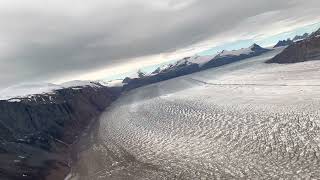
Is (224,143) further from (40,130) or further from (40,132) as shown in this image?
(40,130)

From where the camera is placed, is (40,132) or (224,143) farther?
(40,132)

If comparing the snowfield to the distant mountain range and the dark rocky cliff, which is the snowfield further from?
the distant mountain range

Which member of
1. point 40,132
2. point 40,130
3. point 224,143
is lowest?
point 224,143

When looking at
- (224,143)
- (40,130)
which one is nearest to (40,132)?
(40,130)

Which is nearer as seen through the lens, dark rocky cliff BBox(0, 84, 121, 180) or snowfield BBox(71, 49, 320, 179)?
snowfield BBox(71, 49, 320, 179)

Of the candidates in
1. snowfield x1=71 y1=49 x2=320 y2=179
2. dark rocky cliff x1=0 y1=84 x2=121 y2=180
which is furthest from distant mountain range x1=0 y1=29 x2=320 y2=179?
snowfield x1=71 y1=49 x2=320 y2=179

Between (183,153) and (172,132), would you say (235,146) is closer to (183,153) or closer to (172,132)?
(183,153)

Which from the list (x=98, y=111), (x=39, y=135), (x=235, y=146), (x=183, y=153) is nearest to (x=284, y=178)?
(x=235, y=146)

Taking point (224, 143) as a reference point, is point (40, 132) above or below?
above

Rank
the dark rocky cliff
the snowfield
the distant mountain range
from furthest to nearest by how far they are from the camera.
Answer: the distant mountain range
the dark rocky cliff
the snowfield
